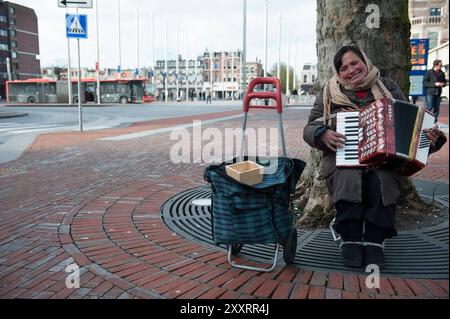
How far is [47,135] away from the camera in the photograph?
11523mm

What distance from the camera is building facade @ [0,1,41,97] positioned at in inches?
3068

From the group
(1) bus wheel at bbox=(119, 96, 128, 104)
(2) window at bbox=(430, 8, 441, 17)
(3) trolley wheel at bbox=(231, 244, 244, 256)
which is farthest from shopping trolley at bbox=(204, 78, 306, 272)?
(2) window at bbox=(430, 8, 441, 17)

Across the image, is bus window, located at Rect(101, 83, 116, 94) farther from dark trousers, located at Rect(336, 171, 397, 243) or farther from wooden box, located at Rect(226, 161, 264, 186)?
dark trousers, located at Rect(336, 171, 397, 243)

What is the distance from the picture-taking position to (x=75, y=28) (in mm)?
11203

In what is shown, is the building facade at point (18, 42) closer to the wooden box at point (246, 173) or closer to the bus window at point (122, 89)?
the bus window at point (122, 89)

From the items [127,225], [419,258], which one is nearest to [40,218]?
[127,225]

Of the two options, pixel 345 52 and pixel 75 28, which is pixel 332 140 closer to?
pixel 345 52

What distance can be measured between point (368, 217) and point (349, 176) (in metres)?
0.33

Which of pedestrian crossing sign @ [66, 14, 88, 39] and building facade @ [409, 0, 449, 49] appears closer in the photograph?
pedestrian crossing sign @ [66, 14, 88, 39]

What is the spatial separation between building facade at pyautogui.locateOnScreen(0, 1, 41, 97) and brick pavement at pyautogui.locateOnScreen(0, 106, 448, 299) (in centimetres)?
8103

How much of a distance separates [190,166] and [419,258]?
4.41m
